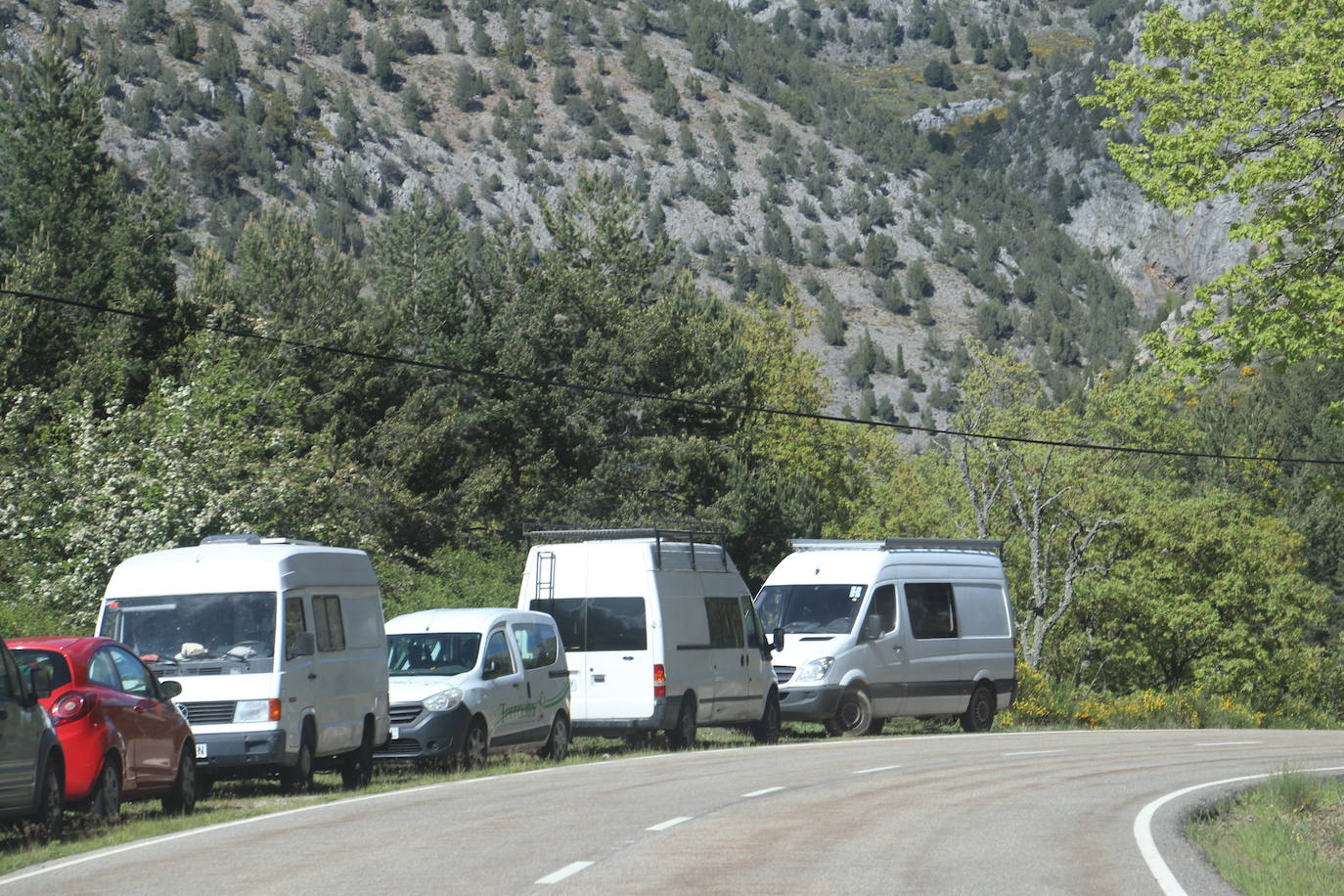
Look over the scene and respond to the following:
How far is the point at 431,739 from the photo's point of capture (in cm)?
1852

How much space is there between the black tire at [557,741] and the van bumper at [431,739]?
2.61 metres

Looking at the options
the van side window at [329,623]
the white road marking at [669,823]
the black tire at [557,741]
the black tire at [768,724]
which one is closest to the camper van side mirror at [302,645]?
the van side window at [329,623]

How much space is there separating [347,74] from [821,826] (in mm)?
174512

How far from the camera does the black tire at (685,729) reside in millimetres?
22264

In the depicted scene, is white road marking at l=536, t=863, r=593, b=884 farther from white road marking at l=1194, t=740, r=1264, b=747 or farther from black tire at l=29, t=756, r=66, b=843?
white road marking at l=1194, t=740, r=1264, b=747

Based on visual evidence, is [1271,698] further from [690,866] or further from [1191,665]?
[690,866]

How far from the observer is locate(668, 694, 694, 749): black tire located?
22.3 meters

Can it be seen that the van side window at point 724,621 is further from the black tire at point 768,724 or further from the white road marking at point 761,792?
the white road marking at point 761,792

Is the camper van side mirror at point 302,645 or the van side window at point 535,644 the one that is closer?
the camper van side mirror at point 302,645

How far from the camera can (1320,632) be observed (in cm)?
6769

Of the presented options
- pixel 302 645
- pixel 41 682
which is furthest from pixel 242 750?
pixel 41 682

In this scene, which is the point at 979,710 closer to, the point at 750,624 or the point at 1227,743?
the point at 1227,743

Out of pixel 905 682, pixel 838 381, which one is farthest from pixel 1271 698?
pixel 838 381

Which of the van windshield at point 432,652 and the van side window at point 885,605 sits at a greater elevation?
the van side window at point 885,605
